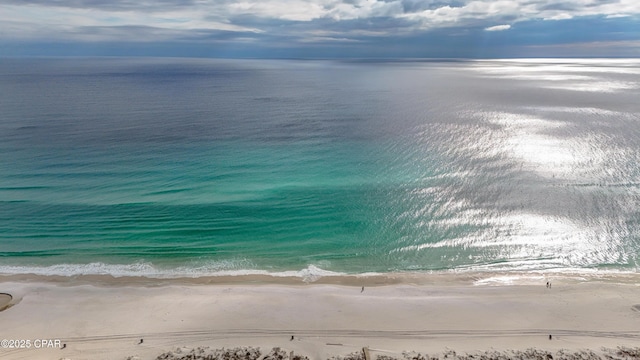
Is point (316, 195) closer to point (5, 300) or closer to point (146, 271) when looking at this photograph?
point (146, 271)

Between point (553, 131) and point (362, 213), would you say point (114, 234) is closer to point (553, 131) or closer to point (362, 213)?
point (362, 213)

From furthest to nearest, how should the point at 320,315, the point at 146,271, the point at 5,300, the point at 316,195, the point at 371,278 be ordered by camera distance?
the point at 316,195 → the point at 146,271 → the point at 371,278 → the point at 5,300 → the point at 320,315

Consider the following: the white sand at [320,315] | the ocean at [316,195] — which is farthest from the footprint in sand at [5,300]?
the ocean at [316,195]

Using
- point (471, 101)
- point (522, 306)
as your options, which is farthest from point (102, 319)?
point (471, 101)

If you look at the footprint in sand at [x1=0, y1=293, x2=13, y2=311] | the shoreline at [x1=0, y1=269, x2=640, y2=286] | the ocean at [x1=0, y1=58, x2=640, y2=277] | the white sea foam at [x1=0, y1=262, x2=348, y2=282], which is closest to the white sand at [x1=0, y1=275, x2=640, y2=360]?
the shoreline at [x1=0, y1=269, x2=640, y2=286]

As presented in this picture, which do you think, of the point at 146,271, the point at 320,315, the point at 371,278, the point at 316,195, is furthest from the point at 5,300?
the point at 316,195
